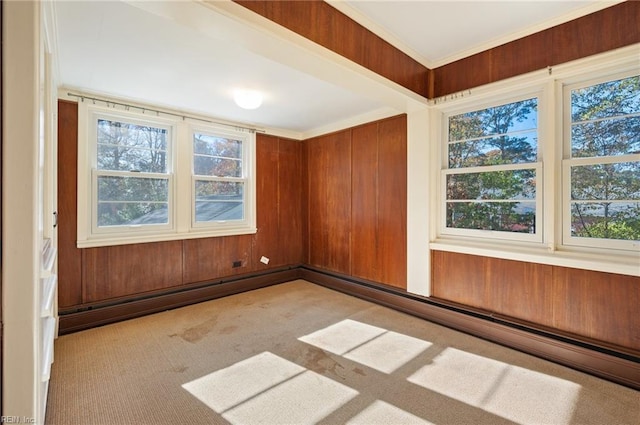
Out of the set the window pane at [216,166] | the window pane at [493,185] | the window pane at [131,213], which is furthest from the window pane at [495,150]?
the window pane at [131,213]

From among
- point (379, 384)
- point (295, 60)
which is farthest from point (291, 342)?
point (295, 60)

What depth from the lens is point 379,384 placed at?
2.01 m

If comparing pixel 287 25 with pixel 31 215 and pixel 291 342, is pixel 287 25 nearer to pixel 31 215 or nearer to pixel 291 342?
pixel 31 215

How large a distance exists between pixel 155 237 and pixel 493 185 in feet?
12.2

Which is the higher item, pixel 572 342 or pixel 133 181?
pixel 133 181

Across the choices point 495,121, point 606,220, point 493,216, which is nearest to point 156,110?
point 495,121

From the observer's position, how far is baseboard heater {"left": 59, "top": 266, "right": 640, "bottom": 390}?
2.07 m

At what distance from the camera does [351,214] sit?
4.20 metres

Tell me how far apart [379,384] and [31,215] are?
2.08m

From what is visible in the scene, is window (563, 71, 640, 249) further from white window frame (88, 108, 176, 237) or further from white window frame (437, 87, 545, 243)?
white window frame (88, 108, 176, 237)

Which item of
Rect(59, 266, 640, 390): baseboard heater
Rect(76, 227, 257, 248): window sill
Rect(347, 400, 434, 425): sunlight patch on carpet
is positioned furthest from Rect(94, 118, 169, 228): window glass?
Rect(347, 400, 434, 425): sunlight patch on carpet

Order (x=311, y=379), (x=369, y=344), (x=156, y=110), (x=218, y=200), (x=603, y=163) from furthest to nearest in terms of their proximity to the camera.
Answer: (x=218, y=200) → (x=156, y=110) → (x=369, y=344) → (x=603, y=163) → (x=311, y=379)

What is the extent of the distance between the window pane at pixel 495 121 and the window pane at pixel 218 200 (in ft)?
9.68

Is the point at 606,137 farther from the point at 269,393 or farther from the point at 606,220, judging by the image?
the point at 269,393
